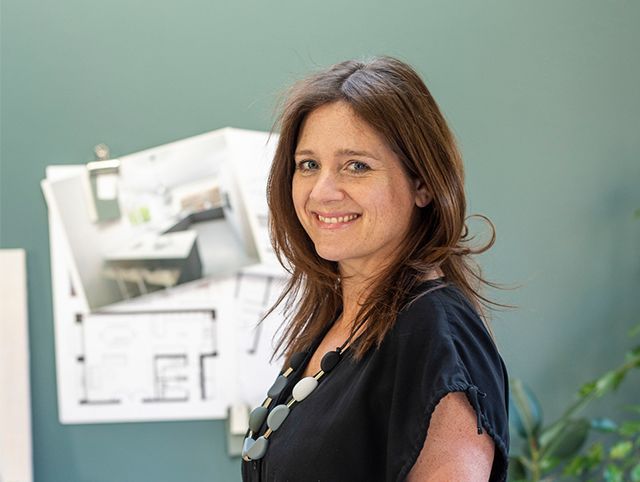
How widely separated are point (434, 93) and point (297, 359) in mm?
1367

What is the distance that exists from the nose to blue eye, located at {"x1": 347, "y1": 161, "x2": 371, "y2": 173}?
0.08ft

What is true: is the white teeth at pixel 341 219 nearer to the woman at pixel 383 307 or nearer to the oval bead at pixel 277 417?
the woman at pixel 383 307

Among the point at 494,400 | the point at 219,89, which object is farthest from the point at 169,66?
the point at 494,400

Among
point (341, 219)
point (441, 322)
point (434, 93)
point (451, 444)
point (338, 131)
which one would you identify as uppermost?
point (434, 93)

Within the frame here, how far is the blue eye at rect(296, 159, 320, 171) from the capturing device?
124 cm

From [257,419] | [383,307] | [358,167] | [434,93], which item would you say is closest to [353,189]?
[358,167]

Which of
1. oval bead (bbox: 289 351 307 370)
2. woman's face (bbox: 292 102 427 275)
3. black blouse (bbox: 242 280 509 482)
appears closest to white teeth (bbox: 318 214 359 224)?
woman's face (bbox: 292 102 427 275)

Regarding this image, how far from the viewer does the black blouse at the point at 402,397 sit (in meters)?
1.00

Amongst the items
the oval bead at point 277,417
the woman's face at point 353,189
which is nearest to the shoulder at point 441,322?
the woman's face at point 353,189

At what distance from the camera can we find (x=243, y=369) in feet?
8.28

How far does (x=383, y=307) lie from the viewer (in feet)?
3.72

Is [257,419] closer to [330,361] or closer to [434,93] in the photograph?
[330,361]

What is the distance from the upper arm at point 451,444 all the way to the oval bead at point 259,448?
0.28 m

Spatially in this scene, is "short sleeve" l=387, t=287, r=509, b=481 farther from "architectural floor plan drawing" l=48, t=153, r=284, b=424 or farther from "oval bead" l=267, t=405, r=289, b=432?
"architectural floor plan drawing" l=48, t=153, r=284, b=424
